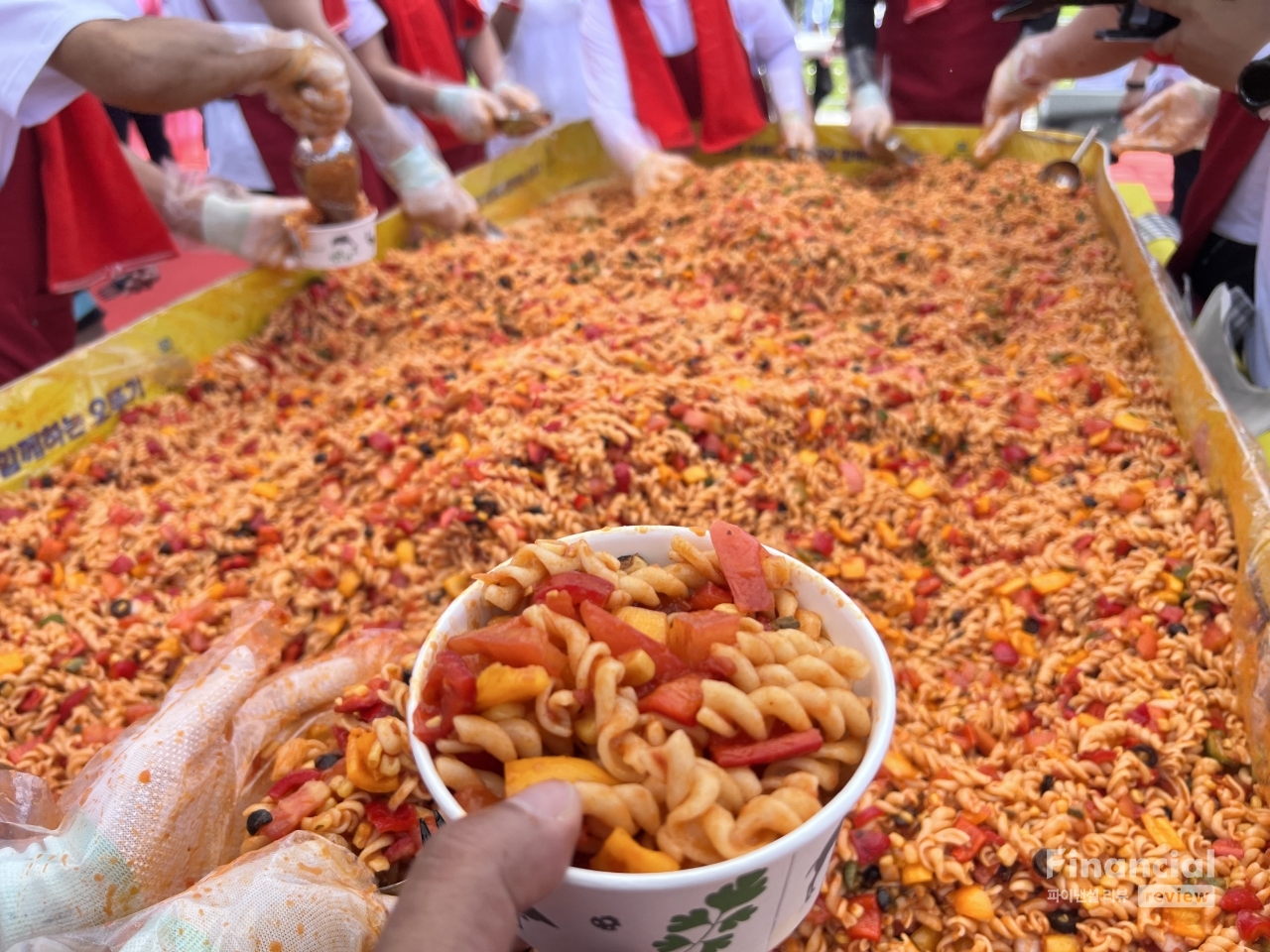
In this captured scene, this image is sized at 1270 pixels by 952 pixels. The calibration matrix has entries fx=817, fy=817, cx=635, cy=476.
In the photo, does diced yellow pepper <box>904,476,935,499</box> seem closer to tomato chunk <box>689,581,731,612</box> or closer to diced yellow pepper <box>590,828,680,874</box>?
tomato chunk <box>689,581,731,612</box>

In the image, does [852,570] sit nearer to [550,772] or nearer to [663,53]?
[550,772]

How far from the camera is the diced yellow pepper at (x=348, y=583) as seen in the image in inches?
81.1

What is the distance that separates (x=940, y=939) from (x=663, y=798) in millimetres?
753

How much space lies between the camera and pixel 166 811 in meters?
1.33

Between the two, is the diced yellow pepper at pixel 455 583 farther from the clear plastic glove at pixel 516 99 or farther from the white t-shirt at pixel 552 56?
the white t-shirt at pixel 552 56

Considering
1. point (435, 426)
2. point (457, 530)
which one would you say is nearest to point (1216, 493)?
point (457, 530)

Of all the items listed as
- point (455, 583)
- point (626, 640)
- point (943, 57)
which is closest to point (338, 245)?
point (455, 583)

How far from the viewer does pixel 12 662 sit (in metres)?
1.89

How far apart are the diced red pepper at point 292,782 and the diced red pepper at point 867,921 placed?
0.96 m

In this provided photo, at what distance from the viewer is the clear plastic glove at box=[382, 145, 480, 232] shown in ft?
12.6

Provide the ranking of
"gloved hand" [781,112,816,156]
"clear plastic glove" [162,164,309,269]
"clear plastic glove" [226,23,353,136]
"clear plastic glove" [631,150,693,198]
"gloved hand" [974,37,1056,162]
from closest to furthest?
1. "clear plastic glove" [226,23,353,136]
2. "clear plastic glove" [162,164,309,269]
3. "gloved hand" [974,37,1056,162]
4. "clear plastic glove" [631,150,693,198]
5. "gloved hand" [781,112,816,156]

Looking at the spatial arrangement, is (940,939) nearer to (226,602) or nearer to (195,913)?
(195,913)

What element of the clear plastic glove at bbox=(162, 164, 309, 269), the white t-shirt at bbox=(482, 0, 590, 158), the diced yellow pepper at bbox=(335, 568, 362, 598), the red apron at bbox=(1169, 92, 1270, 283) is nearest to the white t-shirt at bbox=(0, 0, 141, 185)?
the clear plastic glove at bbox=(162, 164, 309, 269)

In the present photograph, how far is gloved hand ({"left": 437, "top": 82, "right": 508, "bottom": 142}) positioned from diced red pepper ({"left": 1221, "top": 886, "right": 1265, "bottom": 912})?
4245 millimetres
